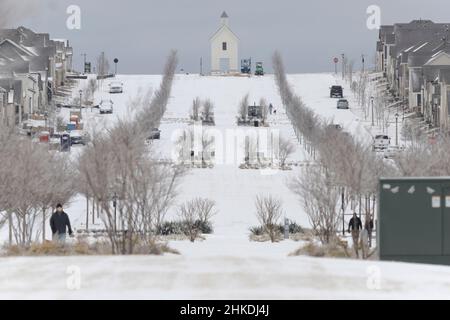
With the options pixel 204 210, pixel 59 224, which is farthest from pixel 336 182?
pixel 59 224

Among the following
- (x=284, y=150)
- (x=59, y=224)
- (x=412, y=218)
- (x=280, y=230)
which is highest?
(x=284, y=150)

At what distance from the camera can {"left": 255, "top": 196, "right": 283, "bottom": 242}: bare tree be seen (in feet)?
115

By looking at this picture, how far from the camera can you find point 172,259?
18266 millimetres

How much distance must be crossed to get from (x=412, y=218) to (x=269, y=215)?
1573 cm

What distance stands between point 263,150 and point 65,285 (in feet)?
149

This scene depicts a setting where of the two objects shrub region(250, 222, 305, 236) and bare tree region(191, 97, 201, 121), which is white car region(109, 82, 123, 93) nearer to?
bare tree region(191, 97, 201, 121)

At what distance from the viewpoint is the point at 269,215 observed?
36031mm

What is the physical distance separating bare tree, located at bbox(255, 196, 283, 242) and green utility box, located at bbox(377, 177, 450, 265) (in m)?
13.3

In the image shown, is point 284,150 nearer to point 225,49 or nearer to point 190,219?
point 190,219

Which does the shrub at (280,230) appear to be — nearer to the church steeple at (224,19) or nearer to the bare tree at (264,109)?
the bare tree at (264,109)

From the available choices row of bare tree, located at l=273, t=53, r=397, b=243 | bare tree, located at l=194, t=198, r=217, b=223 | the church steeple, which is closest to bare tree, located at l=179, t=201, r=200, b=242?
bare tree, located at l=194, t=198, r=217, b=223

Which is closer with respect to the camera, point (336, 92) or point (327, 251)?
point (327, 251)
